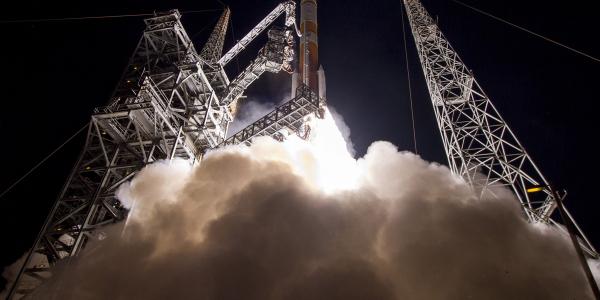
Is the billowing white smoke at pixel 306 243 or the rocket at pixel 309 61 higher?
the rocket at pixel 309 61

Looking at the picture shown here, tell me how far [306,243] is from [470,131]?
1300 cm

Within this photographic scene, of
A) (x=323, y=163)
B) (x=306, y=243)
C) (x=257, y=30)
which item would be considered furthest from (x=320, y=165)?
(x=257, y=30)

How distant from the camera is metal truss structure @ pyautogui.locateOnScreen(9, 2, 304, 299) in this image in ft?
56.4

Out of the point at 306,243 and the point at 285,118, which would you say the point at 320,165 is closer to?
the point at 285,118

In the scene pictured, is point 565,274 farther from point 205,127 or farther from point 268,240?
point 205,127

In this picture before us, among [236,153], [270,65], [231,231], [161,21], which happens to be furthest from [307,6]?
[231,231]

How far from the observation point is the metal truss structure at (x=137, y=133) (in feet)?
56.4

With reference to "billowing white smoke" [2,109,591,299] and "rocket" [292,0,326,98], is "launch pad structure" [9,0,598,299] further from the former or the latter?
"billowing white smoke" [2,109,591,299]

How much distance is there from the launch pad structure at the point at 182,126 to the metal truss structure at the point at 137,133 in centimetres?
5

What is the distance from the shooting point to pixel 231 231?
14461 mm

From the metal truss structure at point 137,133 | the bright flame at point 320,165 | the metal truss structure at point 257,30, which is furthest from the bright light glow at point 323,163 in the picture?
the metal truss structure at point 257,30

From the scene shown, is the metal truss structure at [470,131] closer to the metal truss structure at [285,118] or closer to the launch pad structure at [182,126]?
the launch pad structure at [182,126]

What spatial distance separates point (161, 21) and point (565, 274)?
22.8 m

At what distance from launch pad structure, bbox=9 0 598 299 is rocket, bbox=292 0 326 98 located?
0.35ft
